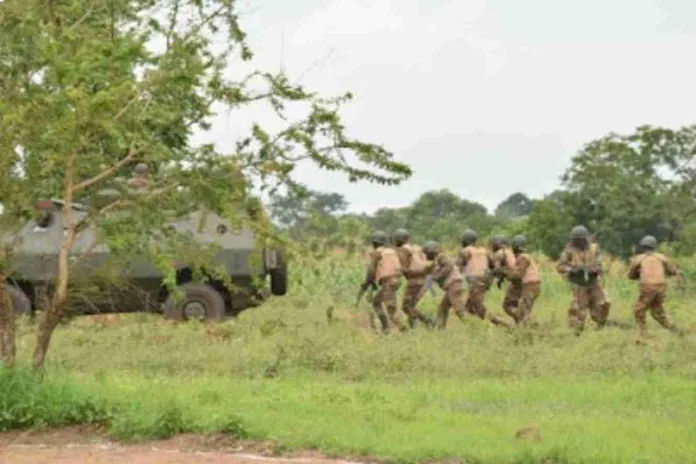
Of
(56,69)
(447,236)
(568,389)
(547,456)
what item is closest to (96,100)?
(56,69)

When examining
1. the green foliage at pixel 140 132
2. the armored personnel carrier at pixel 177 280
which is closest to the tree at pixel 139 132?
the green foliage at pixel 140 132

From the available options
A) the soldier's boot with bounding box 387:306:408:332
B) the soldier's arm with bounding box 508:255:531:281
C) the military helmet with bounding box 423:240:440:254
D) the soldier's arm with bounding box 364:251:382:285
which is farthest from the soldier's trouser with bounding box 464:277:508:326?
the soldier's arm with bounding box 364:251:382:285

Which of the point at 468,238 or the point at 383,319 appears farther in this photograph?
the point at 468,238

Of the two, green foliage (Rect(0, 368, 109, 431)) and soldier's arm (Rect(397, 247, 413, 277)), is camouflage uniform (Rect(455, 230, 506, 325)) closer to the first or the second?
soldier's arm (Rect(397, 247, 413, 277))

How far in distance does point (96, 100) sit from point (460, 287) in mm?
11502

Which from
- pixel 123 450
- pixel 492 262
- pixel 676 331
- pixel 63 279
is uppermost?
pixel 492 262

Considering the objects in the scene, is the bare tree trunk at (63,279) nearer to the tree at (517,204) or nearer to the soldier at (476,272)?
the soldier at (476,272)

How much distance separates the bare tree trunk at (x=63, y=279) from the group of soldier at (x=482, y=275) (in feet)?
31.4

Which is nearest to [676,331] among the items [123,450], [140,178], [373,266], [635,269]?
[635,269]

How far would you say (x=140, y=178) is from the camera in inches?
482

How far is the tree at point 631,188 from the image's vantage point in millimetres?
43656

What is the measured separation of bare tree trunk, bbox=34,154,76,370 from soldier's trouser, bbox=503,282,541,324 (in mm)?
10784

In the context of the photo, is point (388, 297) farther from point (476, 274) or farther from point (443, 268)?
point (476, 274)

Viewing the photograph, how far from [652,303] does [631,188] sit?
23.7 meters
